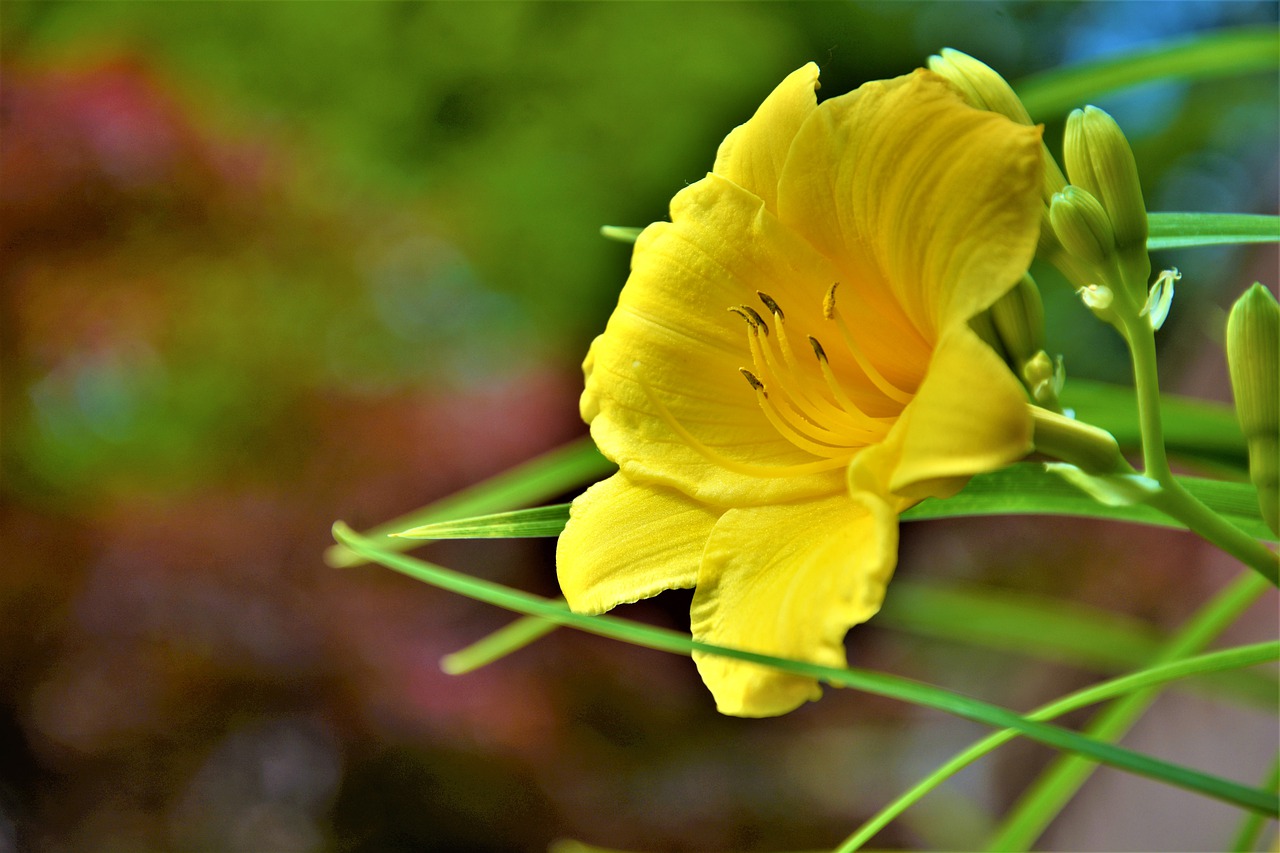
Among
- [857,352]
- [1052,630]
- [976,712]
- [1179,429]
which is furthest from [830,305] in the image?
[1052,630]

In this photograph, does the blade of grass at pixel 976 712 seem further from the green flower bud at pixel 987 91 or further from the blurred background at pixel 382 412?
the blurred background at pixel 382 412

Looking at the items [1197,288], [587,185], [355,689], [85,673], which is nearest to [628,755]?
[355,689]

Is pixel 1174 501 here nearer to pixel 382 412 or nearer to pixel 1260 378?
pixel 1260 378

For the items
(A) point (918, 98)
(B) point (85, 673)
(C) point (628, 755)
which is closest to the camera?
(A) point (918, 98)

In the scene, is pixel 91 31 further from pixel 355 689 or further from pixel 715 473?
pixel 715 473

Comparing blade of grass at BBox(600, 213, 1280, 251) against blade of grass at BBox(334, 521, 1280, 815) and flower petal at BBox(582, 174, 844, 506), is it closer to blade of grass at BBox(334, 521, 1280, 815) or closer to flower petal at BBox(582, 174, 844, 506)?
flower petal at BBox(582, 174, 844, 506)

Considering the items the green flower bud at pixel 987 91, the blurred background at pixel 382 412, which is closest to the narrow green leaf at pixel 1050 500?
the green flower bud at pixel 987 91
